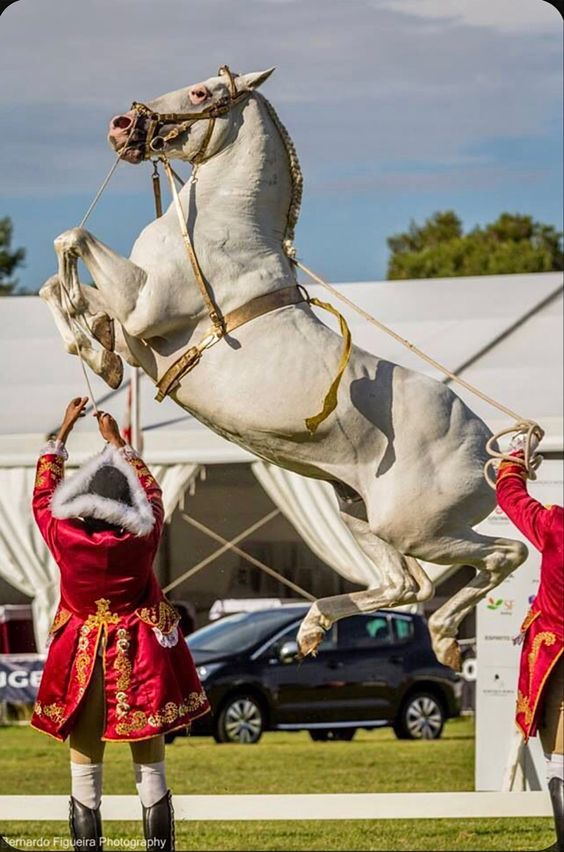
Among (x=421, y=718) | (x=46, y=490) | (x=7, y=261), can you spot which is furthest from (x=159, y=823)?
(x=7, y=261)

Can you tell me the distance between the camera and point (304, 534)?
1115 cm

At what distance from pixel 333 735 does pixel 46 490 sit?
7.60 metres

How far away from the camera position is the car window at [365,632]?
471 inches

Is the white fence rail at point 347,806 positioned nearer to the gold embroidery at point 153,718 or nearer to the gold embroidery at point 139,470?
the gold embroidery at point 153,718

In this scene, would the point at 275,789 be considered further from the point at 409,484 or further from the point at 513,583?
the point at 409,484

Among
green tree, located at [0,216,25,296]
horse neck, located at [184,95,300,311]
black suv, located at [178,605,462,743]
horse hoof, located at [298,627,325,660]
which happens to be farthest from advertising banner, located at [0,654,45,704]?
green tree, located at [0,216,25,296]

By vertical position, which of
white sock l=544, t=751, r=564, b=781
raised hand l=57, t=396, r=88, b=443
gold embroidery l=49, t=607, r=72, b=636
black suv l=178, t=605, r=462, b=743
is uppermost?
raised hand l=57, t=396, r=88, b=443

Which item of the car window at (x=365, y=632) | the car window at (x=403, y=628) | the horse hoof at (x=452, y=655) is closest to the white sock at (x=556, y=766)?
the horse hoof at (x=452, y=655)

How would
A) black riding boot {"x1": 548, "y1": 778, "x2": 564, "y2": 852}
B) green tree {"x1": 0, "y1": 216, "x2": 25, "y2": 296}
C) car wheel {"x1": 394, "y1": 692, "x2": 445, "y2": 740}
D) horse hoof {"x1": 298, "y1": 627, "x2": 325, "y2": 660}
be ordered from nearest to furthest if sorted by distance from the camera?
black riding boot {"x1": 548, "y1": 778, "x2": 564, "y2": 852}
horse hoof {"x1": 298, "y1": 627, "x2": 325, "y2": 660}
car wheel {"x1": 394, "y1": 692, "x2": 445, "y2": 740}
green tree {"x1": 0, "y1": 216, "x2": 25, "y2": 296}

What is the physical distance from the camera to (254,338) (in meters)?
5.27

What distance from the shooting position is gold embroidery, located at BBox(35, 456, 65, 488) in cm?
559

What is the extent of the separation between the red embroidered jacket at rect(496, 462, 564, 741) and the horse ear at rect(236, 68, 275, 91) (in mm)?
1466

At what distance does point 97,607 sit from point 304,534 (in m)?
5.69

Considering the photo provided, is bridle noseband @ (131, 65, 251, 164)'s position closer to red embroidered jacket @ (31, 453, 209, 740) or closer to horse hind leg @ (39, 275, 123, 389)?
horse hind leg @ (39, 275, 123, 389)
